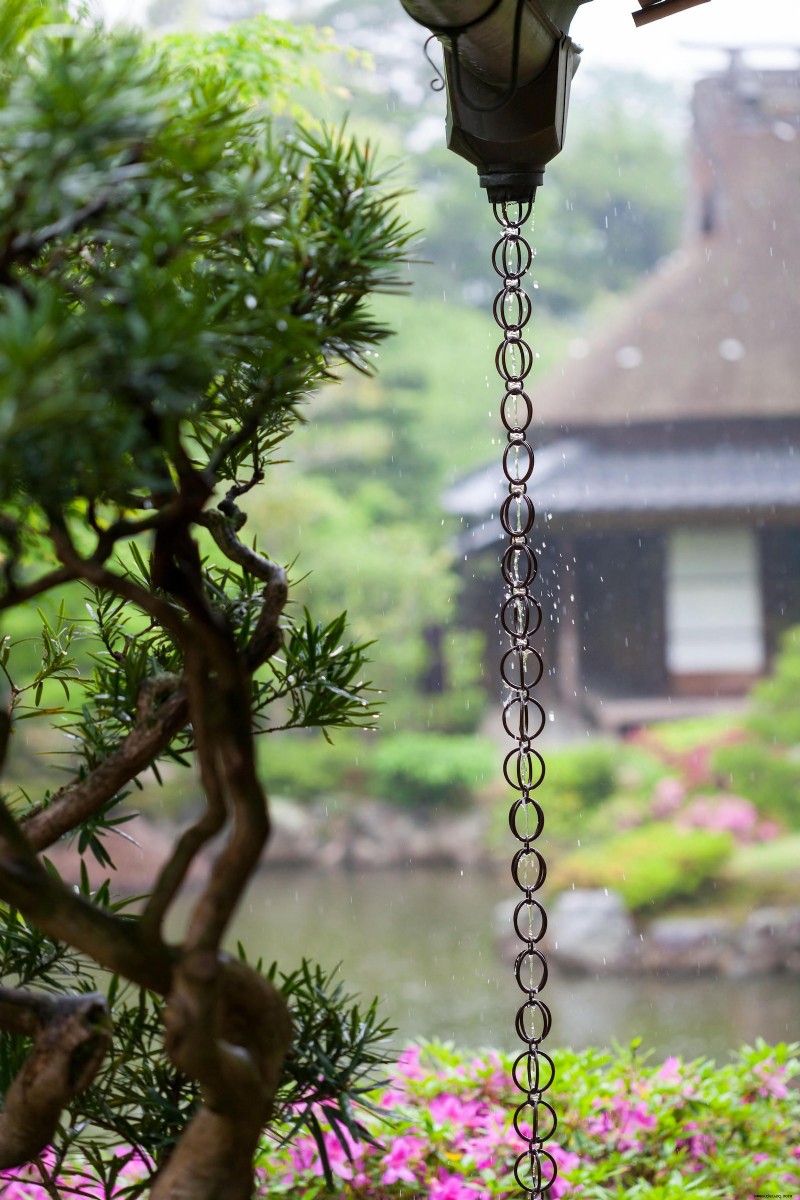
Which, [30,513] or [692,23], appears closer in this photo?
[30,513]

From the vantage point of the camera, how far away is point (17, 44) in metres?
0.89

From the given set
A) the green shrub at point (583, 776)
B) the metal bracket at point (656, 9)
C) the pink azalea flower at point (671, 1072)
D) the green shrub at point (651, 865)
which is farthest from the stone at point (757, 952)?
the metal bracket at point (656, 9)

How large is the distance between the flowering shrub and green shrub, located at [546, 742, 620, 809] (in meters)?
5.40

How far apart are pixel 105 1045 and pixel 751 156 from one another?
33.2ft

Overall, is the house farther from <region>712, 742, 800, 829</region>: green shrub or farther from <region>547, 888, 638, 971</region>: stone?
<region>547, 888, 638, 971</region>: stone

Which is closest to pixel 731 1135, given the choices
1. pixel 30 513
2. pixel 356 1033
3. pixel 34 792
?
pixel 356 1033

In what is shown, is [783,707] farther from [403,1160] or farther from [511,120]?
[511,120]

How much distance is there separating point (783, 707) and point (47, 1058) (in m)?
7.48

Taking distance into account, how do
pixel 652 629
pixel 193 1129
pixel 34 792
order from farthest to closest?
A: pixel 652 629, pixel 34 792, pixel 193 1129

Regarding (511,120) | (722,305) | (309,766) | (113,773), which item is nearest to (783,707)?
(309,766)

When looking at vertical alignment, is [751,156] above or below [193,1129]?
above

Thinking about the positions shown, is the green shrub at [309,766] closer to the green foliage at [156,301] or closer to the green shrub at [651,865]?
the green shrub at [651,865]

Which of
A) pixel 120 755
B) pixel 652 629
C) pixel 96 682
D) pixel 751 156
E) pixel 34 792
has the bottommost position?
pixel 120 755

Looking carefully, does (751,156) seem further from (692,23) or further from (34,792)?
(34,792)
